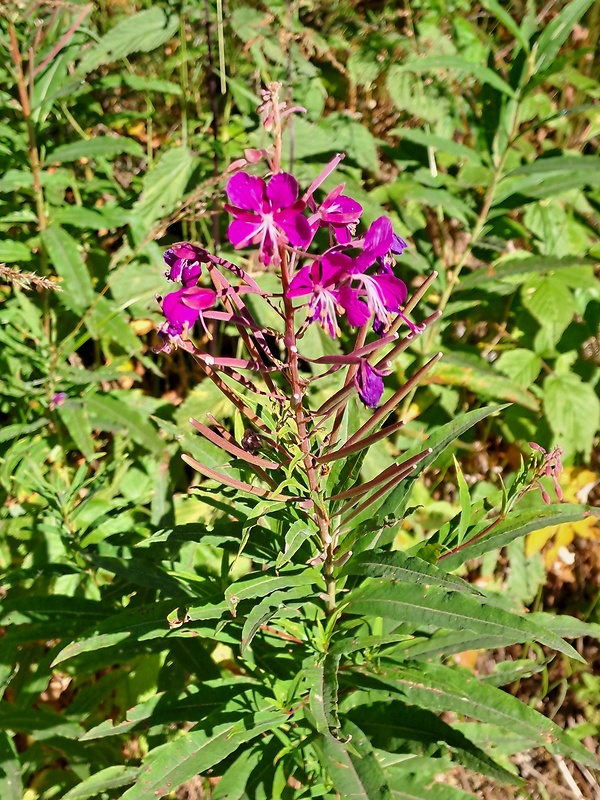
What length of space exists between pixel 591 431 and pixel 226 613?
1.97m

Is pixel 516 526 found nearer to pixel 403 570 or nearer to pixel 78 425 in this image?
pixel 403 570

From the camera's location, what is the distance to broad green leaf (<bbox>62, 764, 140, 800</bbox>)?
1.69 metres

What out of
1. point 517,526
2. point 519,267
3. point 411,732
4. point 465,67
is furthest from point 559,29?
point 411,732

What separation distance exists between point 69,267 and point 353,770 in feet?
6.08

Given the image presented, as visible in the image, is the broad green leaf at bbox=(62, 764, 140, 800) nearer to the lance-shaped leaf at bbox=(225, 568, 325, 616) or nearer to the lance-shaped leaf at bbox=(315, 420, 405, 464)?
the lance-shaped leaf at bbox=(225, 568, 325, 616)

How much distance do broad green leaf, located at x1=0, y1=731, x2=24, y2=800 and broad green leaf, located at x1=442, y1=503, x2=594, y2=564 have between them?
53.5 inches

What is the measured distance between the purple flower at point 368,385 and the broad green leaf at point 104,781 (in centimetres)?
124

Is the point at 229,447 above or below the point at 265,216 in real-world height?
below

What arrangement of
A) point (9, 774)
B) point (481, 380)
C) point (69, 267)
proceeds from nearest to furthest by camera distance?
1. point (9, 774)
2. point (69, 267)
3. point (481, 380)

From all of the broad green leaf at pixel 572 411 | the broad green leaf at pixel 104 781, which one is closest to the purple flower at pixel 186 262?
the broad green leaf at pixel 104 781

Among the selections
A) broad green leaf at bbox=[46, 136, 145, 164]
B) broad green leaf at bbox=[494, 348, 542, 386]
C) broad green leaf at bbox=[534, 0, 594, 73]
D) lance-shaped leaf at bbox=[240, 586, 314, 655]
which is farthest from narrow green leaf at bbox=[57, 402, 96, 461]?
broad green leaf at bbox=[534, 0, 594, 73]

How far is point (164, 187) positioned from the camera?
9.02 feet

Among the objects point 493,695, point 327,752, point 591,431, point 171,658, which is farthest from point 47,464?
point 591,431

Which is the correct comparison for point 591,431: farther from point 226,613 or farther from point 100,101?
point 100,101
